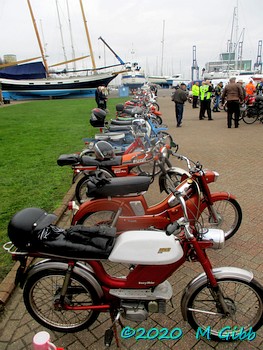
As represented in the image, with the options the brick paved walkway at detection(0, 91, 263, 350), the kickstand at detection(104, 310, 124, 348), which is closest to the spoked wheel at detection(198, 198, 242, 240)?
the brick paved walkway at detection(0, 91, 263, 350)

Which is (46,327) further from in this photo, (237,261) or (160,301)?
(237,261)

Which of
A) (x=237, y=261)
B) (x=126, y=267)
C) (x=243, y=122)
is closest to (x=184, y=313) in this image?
(x=126, y=267)

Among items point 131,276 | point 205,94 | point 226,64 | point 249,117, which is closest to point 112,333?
point 131,276

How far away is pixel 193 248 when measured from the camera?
2121 mm

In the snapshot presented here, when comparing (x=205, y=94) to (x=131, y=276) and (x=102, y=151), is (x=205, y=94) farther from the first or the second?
(x=131, y=276)

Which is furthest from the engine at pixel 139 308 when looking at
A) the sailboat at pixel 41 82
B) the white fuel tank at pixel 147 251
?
the sailboat at pixel 41 82

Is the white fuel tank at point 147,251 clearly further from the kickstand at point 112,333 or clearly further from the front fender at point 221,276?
the kickstand at point 112,333

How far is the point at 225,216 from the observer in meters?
3.74

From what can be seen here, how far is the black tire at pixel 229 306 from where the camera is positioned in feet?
7.16

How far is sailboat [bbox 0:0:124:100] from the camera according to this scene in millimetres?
36844

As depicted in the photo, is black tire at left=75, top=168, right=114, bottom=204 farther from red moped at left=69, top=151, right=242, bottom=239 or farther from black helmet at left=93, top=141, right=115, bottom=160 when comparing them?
red moped at left=69, top=151, right=242, bottom=239

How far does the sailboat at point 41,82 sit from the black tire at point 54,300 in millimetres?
38062

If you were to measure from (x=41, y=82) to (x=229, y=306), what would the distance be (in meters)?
39.1

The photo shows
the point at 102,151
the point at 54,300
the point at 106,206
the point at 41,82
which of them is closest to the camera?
the point at 54,300
